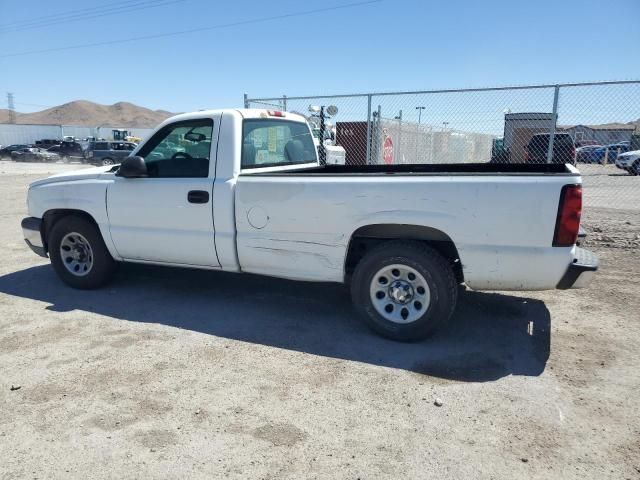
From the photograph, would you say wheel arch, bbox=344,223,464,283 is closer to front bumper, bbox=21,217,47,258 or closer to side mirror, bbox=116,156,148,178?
side mirror, bbox=116,156,148,178

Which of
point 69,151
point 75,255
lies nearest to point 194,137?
point 75,255

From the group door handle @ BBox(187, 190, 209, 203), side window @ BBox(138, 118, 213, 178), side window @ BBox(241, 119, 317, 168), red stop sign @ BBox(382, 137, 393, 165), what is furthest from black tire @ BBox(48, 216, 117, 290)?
red stop sign @ BBox(382, 137, 393, 165)

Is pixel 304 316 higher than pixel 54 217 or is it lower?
lower

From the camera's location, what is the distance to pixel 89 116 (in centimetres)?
13588

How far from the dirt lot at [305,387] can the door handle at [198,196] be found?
3.64 feet

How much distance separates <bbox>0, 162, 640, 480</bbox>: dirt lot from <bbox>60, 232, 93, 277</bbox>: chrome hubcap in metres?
0.30

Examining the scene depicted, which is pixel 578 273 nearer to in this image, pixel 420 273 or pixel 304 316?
pixel 420 273

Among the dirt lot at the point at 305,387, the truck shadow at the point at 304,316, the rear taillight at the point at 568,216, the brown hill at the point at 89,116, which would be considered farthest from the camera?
the brown hill at the point at 89,116

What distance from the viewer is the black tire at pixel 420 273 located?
387 cm

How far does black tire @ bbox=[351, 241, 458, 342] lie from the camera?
3.87 m

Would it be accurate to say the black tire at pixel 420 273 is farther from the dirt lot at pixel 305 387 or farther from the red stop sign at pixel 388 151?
the red stop sign at pixel 388 151

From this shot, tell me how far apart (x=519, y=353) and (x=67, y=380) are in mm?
3449

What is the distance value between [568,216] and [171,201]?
137 inches

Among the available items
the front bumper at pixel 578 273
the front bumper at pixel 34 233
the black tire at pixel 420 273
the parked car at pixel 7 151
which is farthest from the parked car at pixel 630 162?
the parked car at pixel 7 151
